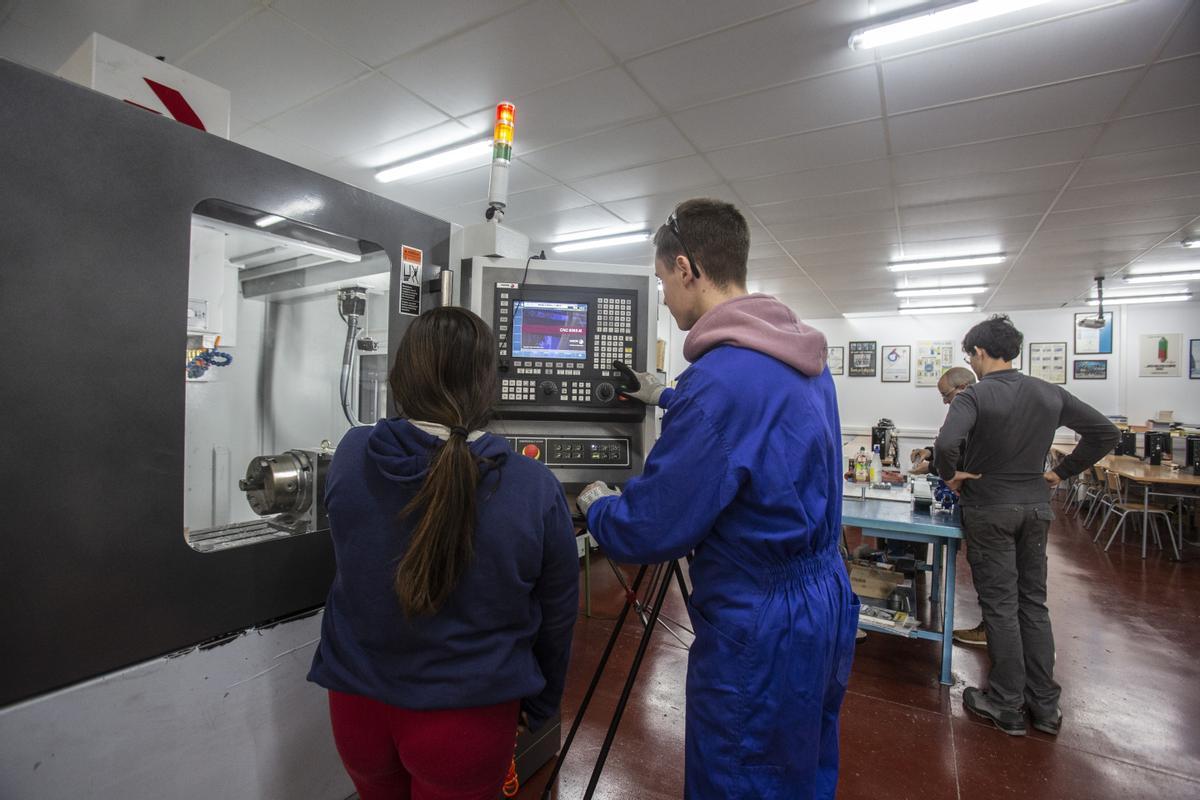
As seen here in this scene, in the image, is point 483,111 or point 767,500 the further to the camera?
point 483,111

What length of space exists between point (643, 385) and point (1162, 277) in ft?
25.9

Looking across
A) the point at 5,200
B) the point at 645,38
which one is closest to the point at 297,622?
the point at 5,200

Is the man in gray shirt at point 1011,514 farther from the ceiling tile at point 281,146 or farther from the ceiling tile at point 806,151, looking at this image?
the ceiling tile at point 281,146

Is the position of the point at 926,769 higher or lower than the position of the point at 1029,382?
Answer: lower

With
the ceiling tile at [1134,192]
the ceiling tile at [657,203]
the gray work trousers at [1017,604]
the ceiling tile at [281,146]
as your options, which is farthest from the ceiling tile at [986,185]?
the ceiling tile at [281,146]

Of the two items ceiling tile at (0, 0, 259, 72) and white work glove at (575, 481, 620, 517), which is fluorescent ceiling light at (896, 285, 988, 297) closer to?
white work glove at (575, 481, 620, 517)

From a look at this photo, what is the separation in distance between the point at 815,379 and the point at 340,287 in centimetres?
140

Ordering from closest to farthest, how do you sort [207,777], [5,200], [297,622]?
[5,200] → [207,777] → [297,622]

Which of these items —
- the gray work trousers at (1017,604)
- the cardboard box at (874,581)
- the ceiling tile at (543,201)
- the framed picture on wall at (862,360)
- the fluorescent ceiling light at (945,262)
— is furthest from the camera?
the framed picture on wall at (862,360)

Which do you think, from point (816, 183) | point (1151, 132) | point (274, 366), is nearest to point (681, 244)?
point (274, 366)

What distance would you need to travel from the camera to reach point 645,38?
2568 mm

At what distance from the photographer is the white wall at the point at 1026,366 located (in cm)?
755

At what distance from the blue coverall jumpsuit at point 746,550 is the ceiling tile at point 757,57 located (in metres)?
2.13

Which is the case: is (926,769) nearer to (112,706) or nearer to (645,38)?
(112,706)
